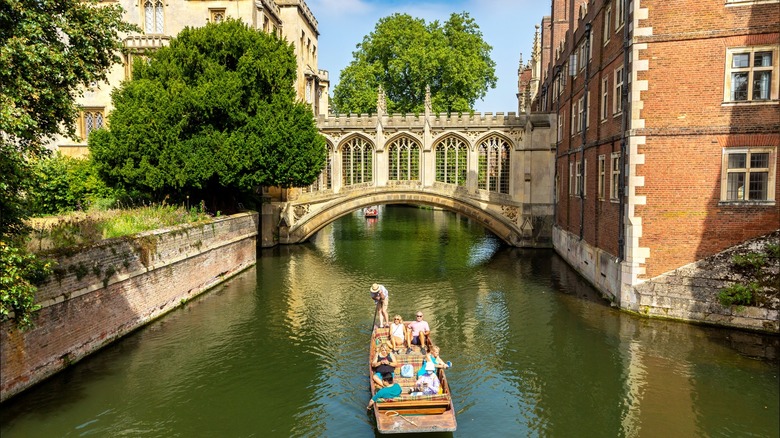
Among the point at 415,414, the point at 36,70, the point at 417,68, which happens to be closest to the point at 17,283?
the point at 36,70

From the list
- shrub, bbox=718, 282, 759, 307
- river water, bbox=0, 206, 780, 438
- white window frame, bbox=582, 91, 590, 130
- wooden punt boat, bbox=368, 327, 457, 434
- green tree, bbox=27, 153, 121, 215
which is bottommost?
river water, bbox=0, 206, 780, 438

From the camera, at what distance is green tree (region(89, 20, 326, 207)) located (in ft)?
72.7

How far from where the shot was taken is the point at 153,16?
31578 millimetres

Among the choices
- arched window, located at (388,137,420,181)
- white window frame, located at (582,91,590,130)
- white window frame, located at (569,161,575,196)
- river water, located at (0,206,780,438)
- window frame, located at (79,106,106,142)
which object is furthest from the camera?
arched window, located at (388,137,420,181)

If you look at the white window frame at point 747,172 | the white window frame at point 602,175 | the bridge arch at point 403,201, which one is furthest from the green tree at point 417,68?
the white window frame at point 747,172

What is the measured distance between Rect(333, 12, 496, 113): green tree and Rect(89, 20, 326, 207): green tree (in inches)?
703

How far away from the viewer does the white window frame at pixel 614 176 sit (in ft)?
56.6

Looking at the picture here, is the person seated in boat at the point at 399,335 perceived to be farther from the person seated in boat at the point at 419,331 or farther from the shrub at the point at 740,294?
the shrub at the point at 740,294

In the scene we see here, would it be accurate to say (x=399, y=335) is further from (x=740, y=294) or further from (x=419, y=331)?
(x=740, y=294)

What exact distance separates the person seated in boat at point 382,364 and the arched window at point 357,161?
75.5 ft

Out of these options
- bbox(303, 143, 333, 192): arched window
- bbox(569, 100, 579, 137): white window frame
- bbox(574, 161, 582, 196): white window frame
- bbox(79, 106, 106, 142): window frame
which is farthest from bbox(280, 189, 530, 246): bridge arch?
bbox(79, 106, 106, 142): window frame

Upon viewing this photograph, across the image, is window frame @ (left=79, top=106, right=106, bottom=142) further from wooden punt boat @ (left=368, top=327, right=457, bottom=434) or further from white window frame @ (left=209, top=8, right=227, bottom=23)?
wooden punt boat @ (left=368, top=327, right=457, bottom=434)

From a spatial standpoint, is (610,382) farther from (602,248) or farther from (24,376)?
(24,376)

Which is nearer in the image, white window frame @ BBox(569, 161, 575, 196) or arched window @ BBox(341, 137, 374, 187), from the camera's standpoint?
white window frame @ BBox(569, 161, 575, 196)
